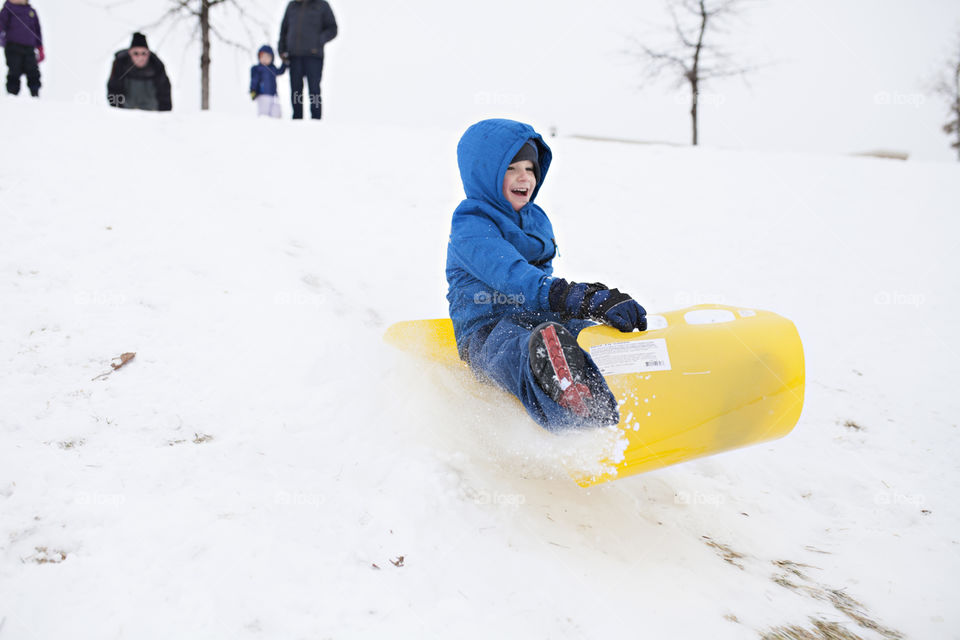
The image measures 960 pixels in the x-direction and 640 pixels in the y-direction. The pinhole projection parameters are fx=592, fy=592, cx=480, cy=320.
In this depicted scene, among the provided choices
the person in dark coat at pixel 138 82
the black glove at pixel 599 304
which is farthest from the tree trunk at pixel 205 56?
the black glove at pixel 599 304

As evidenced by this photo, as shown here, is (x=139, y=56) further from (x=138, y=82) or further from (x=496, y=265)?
(x=496, y=265)

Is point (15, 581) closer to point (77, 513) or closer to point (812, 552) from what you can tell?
point (77, 513)

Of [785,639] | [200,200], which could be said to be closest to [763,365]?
[785,639]

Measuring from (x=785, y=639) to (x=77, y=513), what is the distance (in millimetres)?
2213

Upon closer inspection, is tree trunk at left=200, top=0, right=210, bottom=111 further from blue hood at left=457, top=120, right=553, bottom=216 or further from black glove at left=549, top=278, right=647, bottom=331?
black glove at left=549, top=278, right=647, bottom=331

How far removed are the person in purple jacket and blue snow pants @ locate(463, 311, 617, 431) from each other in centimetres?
760

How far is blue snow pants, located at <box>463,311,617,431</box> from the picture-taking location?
2.13 metres

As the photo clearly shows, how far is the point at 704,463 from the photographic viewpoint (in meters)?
3.20

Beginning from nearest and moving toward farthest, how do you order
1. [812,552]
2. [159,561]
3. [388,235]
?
1. [159,561]
2. [812,552]
3. [388,235]

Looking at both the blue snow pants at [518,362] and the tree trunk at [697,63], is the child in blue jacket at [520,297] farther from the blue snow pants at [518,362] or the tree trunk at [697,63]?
the tree trunk at [697,63]

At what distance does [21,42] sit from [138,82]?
1.31 meters

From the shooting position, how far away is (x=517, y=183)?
290 cm

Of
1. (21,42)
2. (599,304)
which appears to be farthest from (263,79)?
(599,304)

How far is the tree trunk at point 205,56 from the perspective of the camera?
9.34 m
